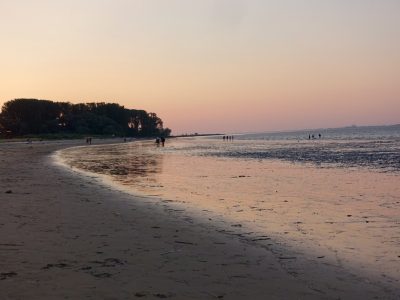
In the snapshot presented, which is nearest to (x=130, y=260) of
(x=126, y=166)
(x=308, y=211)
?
(x=308, y=211)

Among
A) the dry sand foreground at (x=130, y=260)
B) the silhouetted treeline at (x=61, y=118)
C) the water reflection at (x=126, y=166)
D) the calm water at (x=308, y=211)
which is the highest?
the silhouetted treeline at (x=61, y=118)

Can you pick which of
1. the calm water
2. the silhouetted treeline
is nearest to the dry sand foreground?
the calm water

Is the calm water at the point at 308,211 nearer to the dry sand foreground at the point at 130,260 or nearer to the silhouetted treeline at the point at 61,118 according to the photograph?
the dry sand foreground at the point at 130,260

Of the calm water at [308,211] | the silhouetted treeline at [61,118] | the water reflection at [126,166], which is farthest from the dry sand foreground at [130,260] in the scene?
the silhouetted treeline at [61,118]

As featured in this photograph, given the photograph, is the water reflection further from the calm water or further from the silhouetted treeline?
the silhouetted treeline

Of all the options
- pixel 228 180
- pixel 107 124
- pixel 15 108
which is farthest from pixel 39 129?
pixel 228 180

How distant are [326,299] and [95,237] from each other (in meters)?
5.11

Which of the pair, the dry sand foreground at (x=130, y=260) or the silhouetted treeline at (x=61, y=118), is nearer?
the dry sand foreground at (x=130, y=260)

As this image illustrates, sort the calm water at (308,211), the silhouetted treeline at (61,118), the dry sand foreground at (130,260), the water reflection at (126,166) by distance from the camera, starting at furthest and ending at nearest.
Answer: the silhouetted treeline at (61,118) → the water reflection at (126,166) → the calm water at (308,211) → the dry sand foreground at (130,260)

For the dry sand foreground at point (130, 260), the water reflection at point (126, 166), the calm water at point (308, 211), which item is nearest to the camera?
the dry sand foreground at point (130, 260)

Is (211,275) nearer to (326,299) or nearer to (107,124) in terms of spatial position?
(326,299)

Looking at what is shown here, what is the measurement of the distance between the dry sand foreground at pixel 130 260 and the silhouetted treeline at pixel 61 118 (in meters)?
132

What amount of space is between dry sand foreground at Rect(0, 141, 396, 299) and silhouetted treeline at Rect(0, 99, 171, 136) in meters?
132

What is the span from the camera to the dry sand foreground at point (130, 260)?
19.6ft
